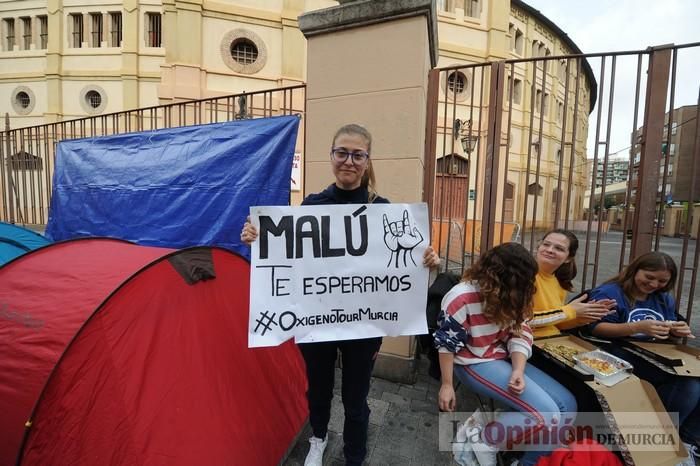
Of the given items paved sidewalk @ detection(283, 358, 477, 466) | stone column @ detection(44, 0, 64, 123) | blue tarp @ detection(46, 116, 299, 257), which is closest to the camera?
paved sidewalk @ detection(283, 358, 477, 466)

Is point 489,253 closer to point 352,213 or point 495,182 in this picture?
point 352,213

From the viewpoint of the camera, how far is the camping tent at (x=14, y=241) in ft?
9.27

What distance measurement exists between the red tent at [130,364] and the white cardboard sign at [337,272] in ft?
1.10

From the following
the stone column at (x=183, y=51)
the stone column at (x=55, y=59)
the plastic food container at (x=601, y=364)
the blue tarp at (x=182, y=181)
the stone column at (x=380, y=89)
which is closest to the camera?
the plastic food container at (x=601, y=364)

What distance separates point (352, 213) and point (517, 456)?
69.3 inches

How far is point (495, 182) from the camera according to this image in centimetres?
281

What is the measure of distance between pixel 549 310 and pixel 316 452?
1.74m

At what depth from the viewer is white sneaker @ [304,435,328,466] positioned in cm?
188

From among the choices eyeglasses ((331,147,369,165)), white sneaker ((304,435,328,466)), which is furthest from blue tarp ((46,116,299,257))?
white sneaker ((304,435,328,466))

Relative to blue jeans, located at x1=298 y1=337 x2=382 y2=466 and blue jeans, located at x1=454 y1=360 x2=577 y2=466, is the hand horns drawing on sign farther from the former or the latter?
blue jeans, located at x1=454 y1=360 x2=577 y2=466

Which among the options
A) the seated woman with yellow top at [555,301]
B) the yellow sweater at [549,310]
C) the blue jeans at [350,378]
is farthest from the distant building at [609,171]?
the blue jeans at [350,378]

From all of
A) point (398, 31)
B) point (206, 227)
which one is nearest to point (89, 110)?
point (206, 227)

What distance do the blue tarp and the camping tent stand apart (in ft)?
2.31

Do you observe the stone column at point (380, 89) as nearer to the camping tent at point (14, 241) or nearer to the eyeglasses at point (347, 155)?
the eyeglasses at point (347, 155)
